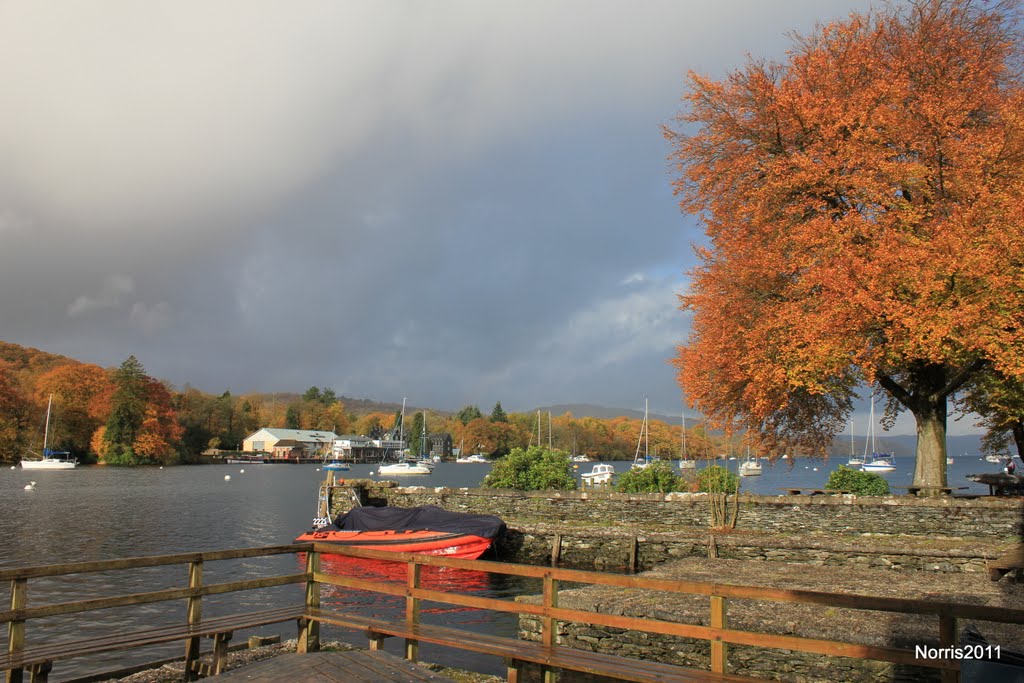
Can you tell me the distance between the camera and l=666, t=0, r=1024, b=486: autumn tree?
1767 centimetres

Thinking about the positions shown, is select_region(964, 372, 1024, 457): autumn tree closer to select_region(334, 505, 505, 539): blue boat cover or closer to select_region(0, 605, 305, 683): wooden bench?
select_region(334, 505, 505, 539): blue boat cover

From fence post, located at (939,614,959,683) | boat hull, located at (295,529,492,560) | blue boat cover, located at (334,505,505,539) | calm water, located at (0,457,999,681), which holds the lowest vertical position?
calm water, located at (0,457,999,681)

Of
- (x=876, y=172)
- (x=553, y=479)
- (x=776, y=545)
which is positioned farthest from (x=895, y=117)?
(x=553, y=479)

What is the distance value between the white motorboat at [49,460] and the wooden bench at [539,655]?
10735 cm

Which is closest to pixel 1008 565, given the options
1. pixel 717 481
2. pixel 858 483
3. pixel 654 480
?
pixel 717 481

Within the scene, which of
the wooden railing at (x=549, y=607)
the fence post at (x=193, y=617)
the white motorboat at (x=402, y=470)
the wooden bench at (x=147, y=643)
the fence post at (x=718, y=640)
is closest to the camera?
the wooden railing at (x=549, y=607)

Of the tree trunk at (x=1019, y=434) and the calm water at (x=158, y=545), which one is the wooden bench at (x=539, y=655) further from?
the tree trunk at (x=1019, y=434)

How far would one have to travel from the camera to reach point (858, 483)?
25297 mm

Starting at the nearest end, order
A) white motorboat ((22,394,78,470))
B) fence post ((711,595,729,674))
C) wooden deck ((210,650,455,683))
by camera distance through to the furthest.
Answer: wooden deck ((210,650,455,683)) < fence post ((711,595,729,674)) < white motorboat ((22,394,78,470))

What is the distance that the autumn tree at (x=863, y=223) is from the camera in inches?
696

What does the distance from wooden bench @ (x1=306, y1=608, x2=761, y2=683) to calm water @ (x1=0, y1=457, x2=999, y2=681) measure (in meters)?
6.11

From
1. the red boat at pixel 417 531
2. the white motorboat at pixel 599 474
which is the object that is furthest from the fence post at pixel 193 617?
the white motorboat at pixel 599 474

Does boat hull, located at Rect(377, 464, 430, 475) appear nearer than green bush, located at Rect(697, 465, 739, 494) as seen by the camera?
No

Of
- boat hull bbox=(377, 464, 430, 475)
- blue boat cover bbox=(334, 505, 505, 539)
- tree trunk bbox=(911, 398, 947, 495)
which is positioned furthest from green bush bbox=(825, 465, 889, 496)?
boat hull bbox=(377, 464, 430, 475)
